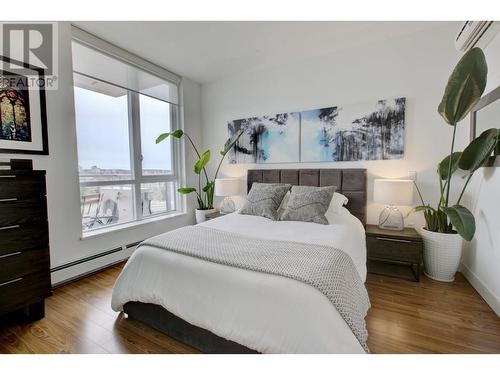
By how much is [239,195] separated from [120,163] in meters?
1.75

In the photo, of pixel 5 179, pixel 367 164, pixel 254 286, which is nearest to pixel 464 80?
pixel 367 164

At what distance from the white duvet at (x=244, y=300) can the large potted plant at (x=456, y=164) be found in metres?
1.06

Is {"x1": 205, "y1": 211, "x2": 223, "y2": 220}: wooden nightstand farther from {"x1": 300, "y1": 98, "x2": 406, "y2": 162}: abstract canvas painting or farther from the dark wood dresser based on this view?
the dark wood dresser

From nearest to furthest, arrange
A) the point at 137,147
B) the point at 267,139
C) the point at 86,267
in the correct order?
the point at 86,267, the point at 137,147, the point at 267,139

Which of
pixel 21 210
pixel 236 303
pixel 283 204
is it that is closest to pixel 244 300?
pixel 236 303

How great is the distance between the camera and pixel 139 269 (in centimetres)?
165

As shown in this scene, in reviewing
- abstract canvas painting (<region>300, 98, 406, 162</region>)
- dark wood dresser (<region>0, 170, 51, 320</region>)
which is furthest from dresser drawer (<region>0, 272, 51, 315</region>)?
abstract canvas painting (<region>300, 98, 406, 162</region>)

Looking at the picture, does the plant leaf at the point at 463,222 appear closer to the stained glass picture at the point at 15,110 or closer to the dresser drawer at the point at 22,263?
the dresser drawer at the point at 22,263

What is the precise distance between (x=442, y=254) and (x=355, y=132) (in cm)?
158

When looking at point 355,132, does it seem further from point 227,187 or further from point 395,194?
point 227,187

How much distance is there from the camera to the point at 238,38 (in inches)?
103

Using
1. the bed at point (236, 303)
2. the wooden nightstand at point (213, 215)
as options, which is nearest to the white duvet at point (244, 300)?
the bed at point (236, 303)

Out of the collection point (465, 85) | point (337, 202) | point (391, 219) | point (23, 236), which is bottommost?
point (391, 219)

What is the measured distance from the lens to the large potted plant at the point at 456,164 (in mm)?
1904
